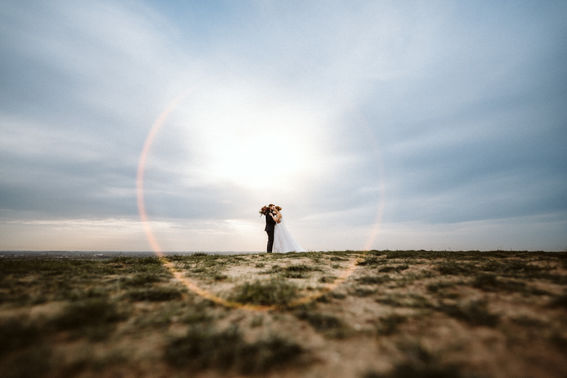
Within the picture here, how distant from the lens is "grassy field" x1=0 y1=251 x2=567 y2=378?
2.76m

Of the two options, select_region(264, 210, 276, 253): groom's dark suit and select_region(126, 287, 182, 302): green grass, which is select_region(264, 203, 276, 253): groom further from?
select_region(126, 287, 182, 302): green grass

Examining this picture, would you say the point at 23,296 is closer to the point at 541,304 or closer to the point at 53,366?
the point at 53,366

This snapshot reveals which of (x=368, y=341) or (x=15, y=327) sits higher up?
(x=15, y=327)

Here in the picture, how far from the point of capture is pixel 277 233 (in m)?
18.9

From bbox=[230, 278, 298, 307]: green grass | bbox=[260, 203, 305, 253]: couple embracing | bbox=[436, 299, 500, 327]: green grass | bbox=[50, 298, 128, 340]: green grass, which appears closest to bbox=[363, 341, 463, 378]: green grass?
bbox=[436, 299, 500, 327]: green grass

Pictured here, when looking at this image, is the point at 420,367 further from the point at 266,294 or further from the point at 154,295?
the point at 154,295

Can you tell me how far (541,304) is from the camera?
4.16m

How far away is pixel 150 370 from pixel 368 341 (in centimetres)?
283

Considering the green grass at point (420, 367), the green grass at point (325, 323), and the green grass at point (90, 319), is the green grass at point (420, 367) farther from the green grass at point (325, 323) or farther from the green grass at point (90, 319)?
the green grass at point (90, 319)

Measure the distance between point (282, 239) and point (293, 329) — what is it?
49.4 feet

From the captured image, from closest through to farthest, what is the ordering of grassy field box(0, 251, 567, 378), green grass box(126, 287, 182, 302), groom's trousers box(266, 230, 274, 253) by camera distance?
grassy field box(0, 251, 567, 378), green grass box(126, 287, 182, 302), groom's trousers box(266, 230, 274, 253)

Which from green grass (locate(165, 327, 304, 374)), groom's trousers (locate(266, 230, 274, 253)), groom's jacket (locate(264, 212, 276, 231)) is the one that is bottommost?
green grass (locate(165, 327, 304, 374))

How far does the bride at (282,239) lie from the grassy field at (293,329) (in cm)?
1236

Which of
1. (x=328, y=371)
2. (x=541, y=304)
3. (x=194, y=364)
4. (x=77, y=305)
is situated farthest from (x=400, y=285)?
(x=77, y=305)
